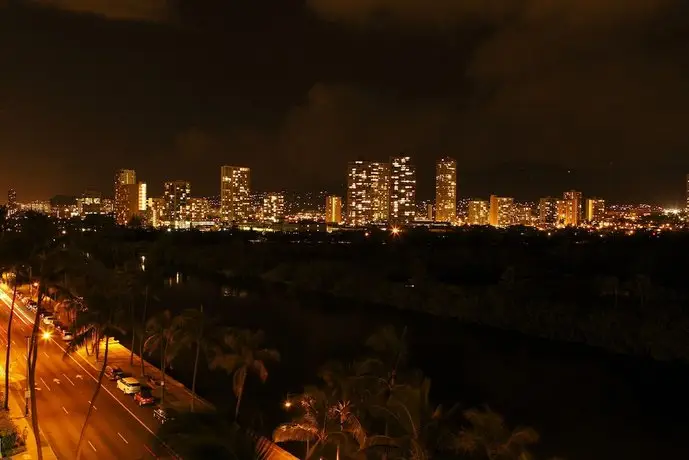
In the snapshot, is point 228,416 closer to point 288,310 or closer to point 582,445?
point 582,445

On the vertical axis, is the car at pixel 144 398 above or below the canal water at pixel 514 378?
above

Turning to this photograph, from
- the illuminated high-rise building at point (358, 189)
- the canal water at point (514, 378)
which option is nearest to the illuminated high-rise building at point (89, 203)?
the illuminated high-rise building at point (358, 189)

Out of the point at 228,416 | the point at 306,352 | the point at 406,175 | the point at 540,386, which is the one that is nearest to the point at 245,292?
the point at 306,352

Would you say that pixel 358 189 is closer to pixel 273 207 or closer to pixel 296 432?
pixel 273 207

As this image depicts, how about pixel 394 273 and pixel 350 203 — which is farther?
pixel 350 203

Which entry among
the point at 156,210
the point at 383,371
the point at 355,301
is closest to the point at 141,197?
the point at 156,210

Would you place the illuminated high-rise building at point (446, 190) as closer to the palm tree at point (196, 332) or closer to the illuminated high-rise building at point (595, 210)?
the illuminated high-rise building at point (595, 210)
